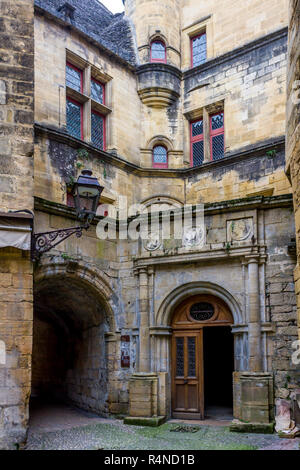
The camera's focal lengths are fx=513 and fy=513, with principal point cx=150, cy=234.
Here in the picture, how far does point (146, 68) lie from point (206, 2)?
2393 mm

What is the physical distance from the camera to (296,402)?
7.96m

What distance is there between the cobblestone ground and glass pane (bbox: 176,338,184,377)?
917 mm

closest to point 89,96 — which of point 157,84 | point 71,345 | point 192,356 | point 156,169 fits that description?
point 157,84

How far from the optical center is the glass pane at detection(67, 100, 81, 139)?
11602mm

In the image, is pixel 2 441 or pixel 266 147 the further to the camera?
pixel 266 147

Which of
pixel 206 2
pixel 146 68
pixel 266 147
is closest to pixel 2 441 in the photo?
pixel 266 147

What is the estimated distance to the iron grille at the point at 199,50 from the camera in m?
13.4

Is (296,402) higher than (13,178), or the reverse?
(13,178)

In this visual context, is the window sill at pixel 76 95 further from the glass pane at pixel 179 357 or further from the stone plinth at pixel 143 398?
the stone plinth at pixel 143 398

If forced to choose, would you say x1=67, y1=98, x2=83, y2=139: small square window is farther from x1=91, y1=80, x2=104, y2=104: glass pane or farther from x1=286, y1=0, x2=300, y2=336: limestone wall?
x1=286, y1=0, x2=300, y2=336: limestone wall

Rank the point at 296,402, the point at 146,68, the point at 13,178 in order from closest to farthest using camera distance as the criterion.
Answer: the point at 13,178
the point at 296,402
the point at 146,68

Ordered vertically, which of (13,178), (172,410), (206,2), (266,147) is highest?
(206,2)

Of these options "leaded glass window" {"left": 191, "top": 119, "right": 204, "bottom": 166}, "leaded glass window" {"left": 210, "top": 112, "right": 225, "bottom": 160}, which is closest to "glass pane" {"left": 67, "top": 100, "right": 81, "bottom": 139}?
"leaded glass window" {"left": 191, "top": 119, "right": 204, "bottom": 166}
